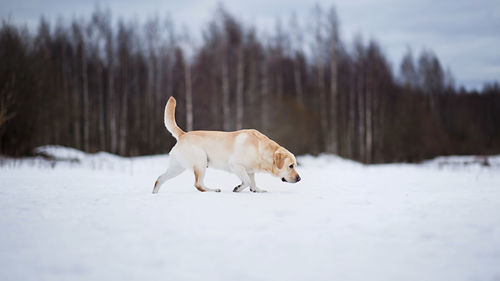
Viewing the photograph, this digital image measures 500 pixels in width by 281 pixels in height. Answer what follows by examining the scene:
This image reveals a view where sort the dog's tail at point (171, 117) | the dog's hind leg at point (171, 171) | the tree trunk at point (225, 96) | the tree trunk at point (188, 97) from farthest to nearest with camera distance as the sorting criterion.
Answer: the tree trunk at point (225, 96)
the tree trunk at point (188, 97)
the dog's tail at point (171, 117)
the dog's hind leg at point (171, 171)

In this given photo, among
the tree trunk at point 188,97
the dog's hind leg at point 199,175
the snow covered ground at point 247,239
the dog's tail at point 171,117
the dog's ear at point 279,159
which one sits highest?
the tree trunk at point 188,97

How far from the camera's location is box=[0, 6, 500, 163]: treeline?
2083 centimetres

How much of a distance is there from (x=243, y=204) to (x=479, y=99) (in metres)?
44.0

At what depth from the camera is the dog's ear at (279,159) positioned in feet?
17.0

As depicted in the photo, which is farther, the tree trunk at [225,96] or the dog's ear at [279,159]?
the tree trunk at [225,96]

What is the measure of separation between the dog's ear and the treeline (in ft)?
37.7

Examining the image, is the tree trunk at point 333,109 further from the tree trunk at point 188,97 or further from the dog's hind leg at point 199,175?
the dog's hind leg at point 199,175

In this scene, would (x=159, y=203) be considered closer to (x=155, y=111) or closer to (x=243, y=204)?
(x=243, y=204)

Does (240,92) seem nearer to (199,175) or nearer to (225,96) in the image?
(225,96)

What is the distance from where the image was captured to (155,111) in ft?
83.4

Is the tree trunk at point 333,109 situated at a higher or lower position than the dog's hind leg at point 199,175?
higher

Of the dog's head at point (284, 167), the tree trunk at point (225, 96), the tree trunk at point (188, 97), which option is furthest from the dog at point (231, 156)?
the tree trunk at point (225, 96)

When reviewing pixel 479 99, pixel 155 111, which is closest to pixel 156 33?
pixel 155 111

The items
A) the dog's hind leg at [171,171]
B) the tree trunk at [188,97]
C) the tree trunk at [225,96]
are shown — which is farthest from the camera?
the tree trunk at [225,96]
